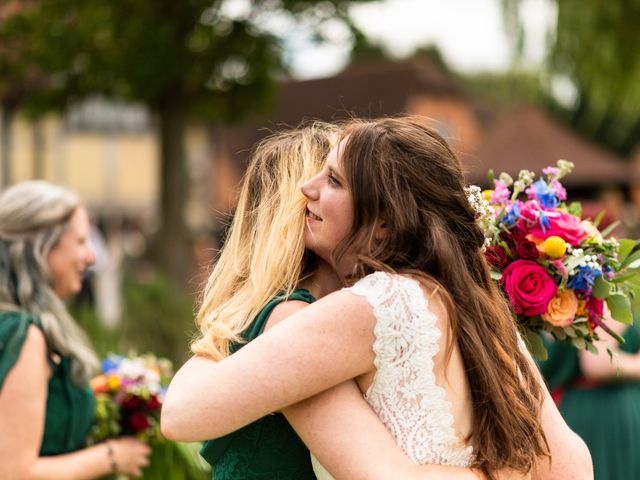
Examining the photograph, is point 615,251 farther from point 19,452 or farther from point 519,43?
point 519,43

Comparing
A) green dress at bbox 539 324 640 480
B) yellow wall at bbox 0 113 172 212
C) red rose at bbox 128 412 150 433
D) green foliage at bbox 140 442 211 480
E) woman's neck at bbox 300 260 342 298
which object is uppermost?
woman's neck at bbox 300 260 342 298

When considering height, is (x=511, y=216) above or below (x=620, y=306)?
above

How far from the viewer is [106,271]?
13.2m

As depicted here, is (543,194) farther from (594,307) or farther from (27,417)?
(27,417)

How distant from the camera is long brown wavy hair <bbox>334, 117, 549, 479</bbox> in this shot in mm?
1943

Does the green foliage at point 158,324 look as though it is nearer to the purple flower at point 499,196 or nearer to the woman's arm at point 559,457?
the purple flower at point 499,196

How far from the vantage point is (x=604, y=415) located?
439 centimetres

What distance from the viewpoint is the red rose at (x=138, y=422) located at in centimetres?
353

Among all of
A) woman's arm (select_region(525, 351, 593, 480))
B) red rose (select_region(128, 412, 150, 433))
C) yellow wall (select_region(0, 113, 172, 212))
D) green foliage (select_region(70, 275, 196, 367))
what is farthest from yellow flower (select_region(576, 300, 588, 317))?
yellow wall (select_region(0, 113, 172, 212))

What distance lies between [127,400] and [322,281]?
1.65 meters

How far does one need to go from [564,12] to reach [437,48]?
151 ft

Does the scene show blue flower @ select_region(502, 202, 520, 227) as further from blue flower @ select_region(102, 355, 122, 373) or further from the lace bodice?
blue flower @ select_region(102, 355, 122, 373)

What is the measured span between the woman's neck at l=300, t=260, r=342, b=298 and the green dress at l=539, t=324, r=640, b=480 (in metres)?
2.43

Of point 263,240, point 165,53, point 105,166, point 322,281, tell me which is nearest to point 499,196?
point 322,281
